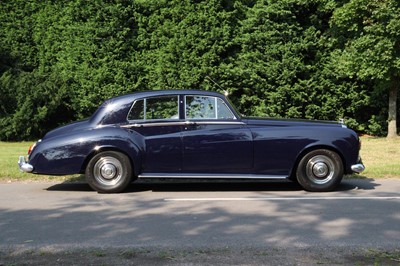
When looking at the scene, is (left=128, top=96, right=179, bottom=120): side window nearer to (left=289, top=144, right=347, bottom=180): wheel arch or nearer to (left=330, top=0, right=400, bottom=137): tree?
(left=289, top=144, right=347, bottom=180): wheel arch

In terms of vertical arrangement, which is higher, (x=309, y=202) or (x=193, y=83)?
(x=193, y=83)

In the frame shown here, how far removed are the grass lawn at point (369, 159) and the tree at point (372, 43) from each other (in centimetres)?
208

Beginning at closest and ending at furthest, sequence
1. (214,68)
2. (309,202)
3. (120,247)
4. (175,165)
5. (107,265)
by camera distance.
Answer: (107,265) < (120,247) < (309,202) < (175,165) < (214,68)

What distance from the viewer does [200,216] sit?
6.36 metres

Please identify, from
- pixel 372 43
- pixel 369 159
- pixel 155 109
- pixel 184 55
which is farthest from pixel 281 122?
pixel 372 43

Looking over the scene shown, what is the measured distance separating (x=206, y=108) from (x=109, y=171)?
1.94 metres

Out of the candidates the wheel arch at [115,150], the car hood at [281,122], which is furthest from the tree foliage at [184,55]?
the wheel arch at [115,150]

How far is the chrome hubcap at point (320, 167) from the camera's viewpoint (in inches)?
321

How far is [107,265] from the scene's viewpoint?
4414 millimetres

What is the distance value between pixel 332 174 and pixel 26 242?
5110 millimetres

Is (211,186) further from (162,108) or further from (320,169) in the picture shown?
(320,169)

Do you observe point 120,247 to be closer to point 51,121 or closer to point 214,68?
point 214,68

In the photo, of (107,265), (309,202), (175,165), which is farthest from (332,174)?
(107,265)

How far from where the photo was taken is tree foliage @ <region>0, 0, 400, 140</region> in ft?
55.3
